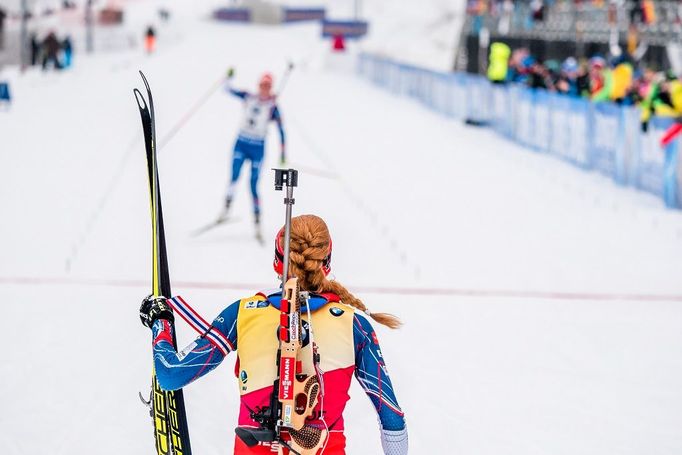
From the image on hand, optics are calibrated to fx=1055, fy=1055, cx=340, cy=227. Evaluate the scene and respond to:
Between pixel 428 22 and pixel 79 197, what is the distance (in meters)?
56.9

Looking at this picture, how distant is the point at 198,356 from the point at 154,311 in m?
0.30

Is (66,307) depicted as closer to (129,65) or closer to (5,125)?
(5,125)

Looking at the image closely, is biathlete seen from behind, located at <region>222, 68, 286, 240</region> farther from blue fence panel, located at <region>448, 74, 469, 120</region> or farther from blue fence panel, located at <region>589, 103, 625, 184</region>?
blue fence panel, located at <region>448, 74, 469, 120</region>

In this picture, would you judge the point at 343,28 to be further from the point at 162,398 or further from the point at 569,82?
the point at 162,398

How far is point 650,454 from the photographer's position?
5.63 metres

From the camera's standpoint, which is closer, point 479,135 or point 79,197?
point 79,197

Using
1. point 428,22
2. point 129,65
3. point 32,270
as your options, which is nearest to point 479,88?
point 32,270

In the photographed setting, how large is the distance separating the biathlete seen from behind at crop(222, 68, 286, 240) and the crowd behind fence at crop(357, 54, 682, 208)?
18.7 ft

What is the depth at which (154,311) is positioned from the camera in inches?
132

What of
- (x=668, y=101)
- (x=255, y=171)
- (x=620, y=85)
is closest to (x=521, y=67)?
(x=620, y=85)

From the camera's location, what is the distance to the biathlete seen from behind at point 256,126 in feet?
37.0

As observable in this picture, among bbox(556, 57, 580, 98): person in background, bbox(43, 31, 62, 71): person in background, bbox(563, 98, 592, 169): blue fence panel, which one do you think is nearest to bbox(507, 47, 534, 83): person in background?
A: bbox(556, 57, 580, 98): person in background

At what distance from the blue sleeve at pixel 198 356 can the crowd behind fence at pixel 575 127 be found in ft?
38.5

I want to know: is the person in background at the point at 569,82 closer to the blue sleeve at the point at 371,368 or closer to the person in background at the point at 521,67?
the person in background at the point at 521,67
